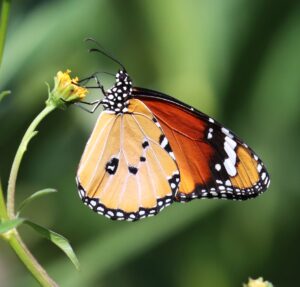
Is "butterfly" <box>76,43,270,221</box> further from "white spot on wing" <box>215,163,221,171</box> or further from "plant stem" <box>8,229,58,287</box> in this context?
"plant stem" <box>8,229,58,287</box>

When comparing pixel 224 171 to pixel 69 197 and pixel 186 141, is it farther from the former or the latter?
pixel 69 197

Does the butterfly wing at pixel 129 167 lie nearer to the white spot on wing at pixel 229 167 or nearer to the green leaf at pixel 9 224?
the white spot on wing at pixel 229 167

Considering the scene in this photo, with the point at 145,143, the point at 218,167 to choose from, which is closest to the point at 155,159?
the point at 145,143

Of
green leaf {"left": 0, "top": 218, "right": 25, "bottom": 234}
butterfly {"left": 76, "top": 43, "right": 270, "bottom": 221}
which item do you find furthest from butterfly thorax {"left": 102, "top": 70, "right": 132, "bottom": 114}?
green leaf {"left": 0, "top": 218, "right": 25, "bottom": 234}

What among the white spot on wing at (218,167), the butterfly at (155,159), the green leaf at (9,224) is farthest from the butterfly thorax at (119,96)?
the green leaf at (9,224)

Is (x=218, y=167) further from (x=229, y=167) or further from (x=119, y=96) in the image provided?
(x=119, y=96)

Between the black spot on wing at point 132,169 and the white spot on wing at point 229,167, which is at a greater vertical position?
the white spot on wing at point 229,167
